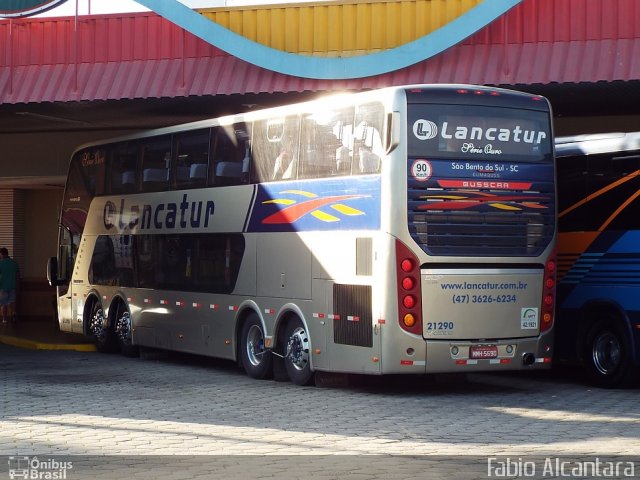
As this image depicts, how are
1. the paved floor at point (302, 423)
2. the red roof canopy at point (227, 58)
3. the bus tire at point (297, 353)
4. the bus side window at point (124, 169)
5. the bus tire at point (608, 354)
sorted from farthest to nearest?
the bus side window at point (124, 169) < the red roof canopy at point (227, 58) < the bus tire at point (297, 353) < the bus tire at point (608, 354) < the paved floor at point (302, 423)

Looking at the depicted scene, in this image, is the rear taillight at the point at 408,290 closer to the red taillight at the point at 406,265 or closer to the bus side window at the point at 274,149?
the red taillight at the point at 406,265

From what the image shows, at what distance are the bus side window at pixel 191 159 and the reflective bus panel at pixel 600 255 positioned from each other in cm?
551

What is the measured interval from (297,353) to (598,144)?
502cm

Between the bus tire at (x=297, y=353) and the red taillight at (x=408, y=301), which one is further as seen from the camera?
the bus tire at (x=297, y=353)

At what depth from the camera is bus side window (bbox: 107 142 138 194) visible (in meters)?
22.8

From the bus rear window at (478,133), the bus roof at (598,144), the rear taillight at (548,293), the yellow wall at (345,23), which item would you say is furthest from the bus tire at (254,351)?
the yellow wall at (345,23)

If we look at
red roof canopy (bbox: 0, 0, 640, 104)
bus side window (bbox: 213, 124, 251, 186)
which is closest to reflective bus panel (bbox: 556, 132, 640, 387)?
red roof canopy (bbox: 0, 0, 640, 104)

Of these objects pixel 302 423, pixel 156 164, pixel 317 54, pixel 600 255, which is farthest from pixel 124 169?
pixel 302 423

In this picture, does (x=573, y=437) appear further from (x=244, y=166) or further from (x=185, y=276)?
(x=185, y=276)

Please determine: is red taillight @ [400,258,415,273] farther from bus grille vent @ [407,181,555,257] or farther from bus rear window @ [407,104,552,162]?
bus rear window @ [407,104,552,162]

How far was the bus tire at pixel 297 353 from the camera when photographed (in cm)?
1745

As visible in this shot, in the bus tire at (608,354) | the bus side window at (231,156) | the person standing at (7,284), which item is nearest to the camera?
the bus tire at (608,354)

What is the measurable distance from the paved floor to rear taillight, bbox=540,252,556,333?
3.07 ft

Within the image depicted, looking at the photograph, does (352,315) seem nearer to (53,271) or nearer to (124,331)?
(124,331)
